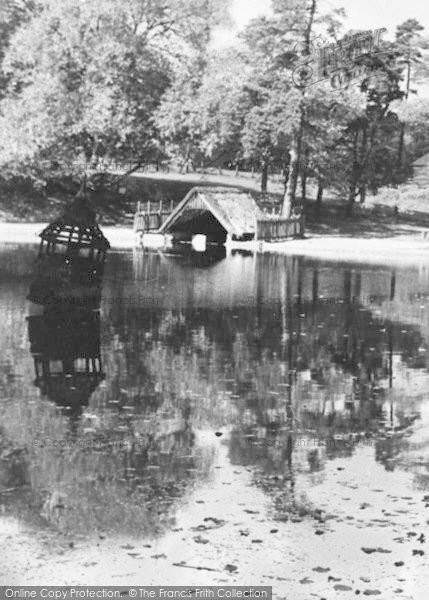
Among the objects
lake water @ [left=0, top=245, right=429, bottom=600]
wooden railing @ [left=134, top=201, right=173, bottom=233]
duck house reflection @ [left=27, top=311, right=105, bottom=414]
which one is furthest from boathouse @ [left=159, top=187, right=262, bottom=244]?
duck house reflection @ [left=27, top=311, right=105, bottom=414]

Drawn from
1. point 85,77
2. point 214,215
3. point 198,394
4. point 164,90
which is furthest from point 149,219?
point 198,394

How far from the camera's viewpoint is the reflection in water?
43.4 ft

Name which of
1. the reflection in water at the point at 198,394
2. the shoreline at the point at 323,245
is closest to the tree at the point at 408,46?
the shoreline at the point at 323,245

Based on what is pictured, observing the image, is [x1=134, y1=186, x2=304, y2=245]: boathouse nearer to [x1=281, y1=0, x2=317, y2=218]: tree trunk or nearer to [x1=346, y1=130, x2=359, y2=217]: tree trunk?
[x1=281, y1=0, x2=317, y2=218]: tree trunk

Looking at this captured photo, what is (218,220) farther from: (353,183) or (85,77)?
(353,183)

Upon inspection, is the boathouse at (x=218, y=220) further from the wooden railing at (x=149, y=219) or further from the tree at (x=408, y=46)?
the tree at (x=408, y=46)

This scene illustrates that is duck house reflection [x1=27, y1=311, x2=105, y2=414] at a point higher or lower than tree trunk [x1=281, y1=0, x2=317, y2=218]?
lower

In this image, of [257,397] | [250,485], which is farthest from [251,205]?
[250,485]

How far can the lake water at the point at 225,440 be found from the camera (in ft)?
36.6

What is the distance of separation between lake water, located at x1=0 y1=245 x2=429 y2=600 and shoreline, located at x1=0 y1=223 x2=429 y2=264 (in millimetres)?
23859

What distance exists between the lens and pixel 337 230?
71.7m

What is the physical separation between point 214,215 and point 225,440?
42796mm

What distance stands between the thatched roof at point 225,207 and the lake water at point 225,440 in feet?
81.6

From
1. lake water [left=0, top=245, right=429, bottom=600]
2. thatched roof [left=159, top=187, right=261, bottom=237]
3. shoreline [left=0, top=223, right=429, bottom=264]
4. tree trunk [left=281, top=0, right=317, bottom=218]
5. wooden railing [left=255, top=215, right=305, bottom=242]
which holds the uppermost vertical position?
tree trunk [left=281, top=0, right=317, bottom=218]
